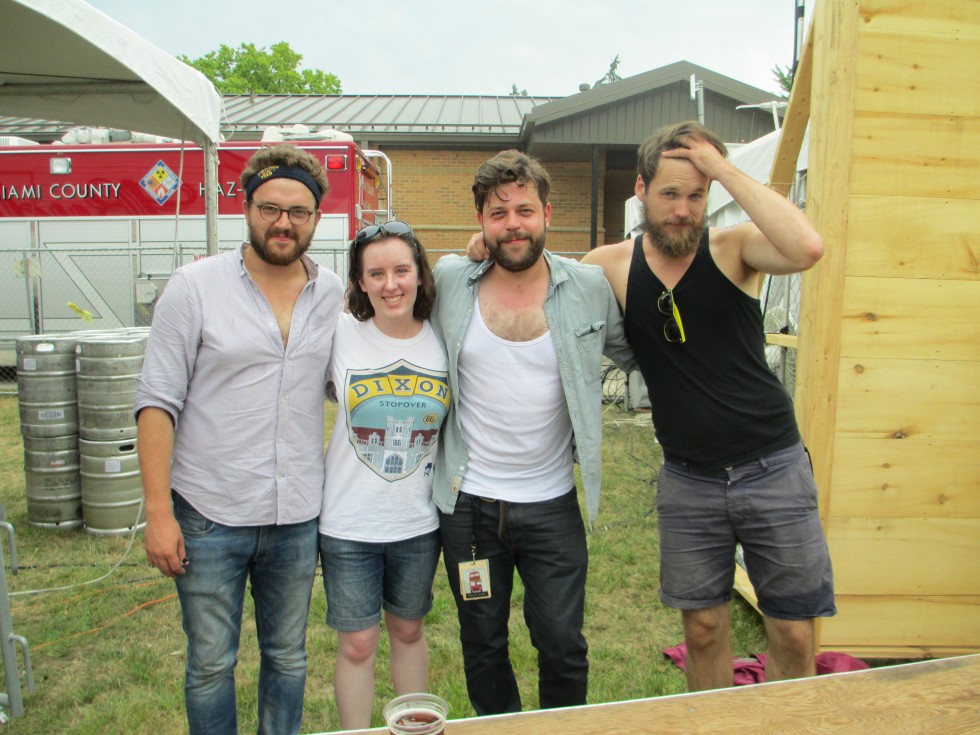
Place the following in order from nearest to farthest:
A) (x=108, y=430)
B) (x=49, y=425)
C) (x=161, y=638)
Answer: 1. (x=161, y=638)
2. (x=108, y=430)
3. (x=49, y=425)

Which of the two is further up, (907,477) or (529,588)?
(907,477)

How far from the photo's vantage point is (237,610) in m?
2.41

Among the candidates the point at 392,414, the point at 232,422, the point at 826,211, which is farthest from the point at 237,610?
the point at 826,211

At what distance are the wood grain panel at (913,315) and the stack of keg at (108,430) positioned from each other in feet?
15.0

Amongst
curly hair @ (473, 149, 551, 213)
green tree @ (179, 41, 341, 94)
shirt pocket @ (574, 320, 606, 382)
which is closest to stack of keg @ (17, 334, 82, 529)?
curly hair @ (473, 149, 551, 213)

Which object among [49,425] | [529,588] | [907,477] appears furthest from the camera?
[49,425]

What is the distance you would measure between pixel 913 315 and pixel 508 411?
1896 millimetres

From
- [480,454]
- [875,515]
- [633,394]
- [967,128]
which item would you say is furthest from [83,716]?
[633,394]

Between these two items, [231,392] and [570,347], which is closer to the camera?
[231,392]

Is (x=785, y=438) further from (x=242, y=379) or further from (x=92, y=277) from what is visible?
(x=92, y=277)

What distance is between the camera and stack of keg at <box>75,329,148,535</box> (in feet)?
17.1

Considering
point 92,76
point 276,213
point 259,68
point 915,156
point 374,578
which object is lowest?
point 374,578

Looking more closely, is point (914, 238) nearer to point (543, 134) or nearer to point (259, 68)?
point (543, 134)

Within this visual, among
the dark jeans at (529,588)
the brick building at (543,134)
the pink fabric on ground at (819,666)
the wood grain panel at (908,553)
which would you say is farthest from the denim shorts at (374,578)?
the brick building at (543,134)
